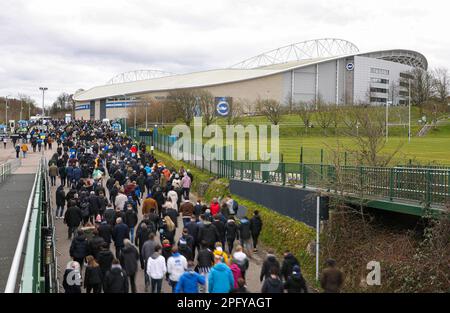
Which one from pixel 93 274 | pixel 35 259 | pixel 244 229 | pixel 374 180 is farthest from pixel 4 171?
pixel 35 259

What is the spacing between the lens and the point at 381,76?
3939 inches

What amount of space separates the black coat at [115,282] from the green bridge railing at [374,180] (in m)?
6.92

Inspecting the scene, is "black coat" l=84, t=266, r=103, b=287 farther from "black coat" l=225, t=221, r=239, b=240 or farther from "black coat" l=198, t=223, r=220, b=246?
"black coat" l=225, t=221, r=239, b=240

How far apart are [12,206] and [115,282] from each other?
460 inches

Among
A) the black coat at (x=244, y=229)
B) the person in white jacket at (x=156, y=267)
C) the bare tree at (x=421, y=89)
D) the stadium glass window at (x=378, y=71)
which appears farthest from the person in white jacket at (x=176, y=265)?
the stadium glass window at (x=378, y=71)

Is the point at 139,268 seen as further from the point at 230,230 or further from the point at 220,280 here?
the point at 220,280

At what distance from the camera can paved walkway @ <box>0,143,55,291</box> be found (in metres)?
12.1

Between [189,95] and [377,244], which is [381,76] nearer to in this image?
[189,95]

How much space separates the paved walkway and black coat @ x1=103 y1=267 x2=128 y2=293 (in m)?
2.35

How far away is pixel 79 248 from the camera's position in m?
10.8
